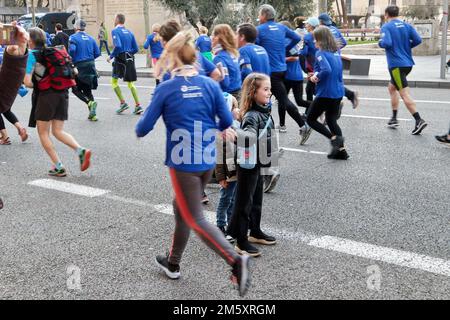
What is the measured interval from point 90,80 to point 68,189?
17.0 ft

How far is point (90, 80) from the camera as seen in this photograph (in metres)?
11.4

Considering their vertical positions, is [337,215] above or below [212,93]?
below

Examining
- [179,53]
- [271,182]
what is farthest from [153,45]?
[179,53]

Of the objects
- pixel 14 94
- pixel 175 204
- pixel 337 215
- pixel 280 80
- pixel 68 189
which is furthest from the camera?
pixel 280 80

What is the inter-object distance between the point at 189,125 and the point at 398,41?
630cm

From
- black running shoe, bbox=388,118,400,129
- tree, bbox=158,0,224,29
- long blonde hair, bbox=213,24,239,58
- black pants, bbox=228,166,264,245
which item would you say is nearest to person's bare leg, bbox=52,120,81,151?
long blonde hair, bbox=213,24,239,58

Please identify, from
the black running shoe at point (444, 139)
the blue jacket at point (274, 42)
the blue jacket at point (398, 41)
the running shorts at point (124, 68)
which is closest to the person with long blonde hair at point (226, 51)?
the blue jacket at point (274, 42)

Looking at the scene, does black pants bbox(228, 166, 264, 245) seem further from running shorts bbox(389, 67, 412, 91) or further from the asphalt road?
running shorts bbox(389, 67, 412, 91)

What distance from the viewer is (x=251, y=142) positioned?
426 cm

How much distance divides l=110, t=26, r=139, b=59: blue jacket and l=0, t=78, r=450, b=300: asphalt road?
3.81m

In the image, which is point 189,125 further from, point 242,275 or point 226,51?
point 226,51

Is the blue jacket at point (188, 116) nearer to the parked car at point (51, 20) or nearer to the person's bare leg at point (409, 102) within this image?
the person's bare leg at point (409, 102)
